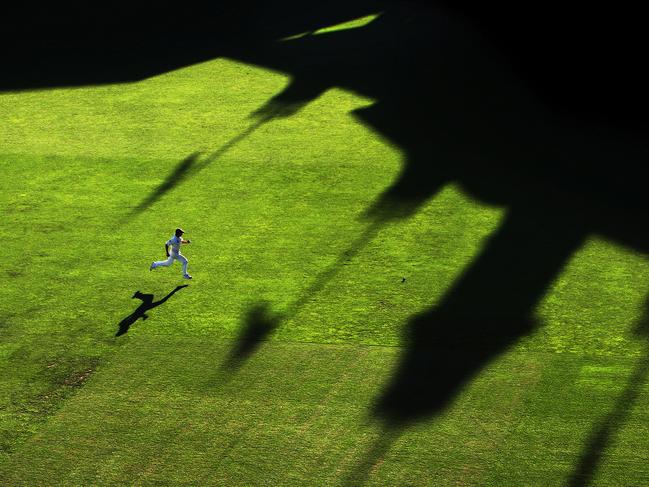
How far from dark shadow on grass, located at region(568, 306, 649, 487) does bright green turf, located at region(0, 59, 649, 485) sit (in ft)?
0.25

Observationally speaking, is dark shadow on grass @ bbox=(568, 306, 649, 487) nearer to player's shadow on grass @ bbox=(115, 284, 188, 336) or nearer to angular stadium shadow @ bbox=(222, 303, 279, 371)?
angular stadium shadow @ bbox=(222, 303, 279, 371)

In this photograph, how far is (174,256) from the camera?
1597cm

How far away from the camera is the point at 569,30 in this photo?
24688 mm

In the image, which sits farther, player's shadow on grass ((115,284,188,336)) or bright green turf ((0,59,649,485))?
player's shadow on grass ((115,284,188,336))

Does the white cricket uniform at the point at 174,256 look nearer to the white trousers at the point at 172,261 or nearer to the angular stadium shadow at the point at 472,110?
the white trousers at the point at 172,261

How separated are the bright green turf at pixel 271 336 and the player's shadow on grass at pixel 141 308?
5.6 inches

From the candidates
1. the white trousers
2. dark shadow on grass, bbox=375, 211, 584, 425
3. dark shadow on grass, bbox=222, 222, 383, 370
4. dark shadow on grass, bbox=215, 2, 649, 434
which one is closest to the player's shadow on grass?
the white trousers

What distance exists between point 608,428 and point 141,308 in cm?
703

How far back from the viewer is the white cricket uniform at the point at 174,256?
15.8 metres

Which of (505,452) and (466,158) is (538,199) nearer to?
(466,158)

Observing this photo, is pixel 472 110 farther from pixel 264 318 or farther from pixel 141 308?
pixel 141 308

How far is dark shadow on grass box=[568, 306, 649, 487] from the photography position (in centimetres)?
1103

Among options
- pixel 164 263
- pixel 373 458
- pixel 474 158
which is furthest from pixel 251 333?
pixel 474 158

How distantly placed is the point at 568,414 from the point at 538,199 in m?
7.51
